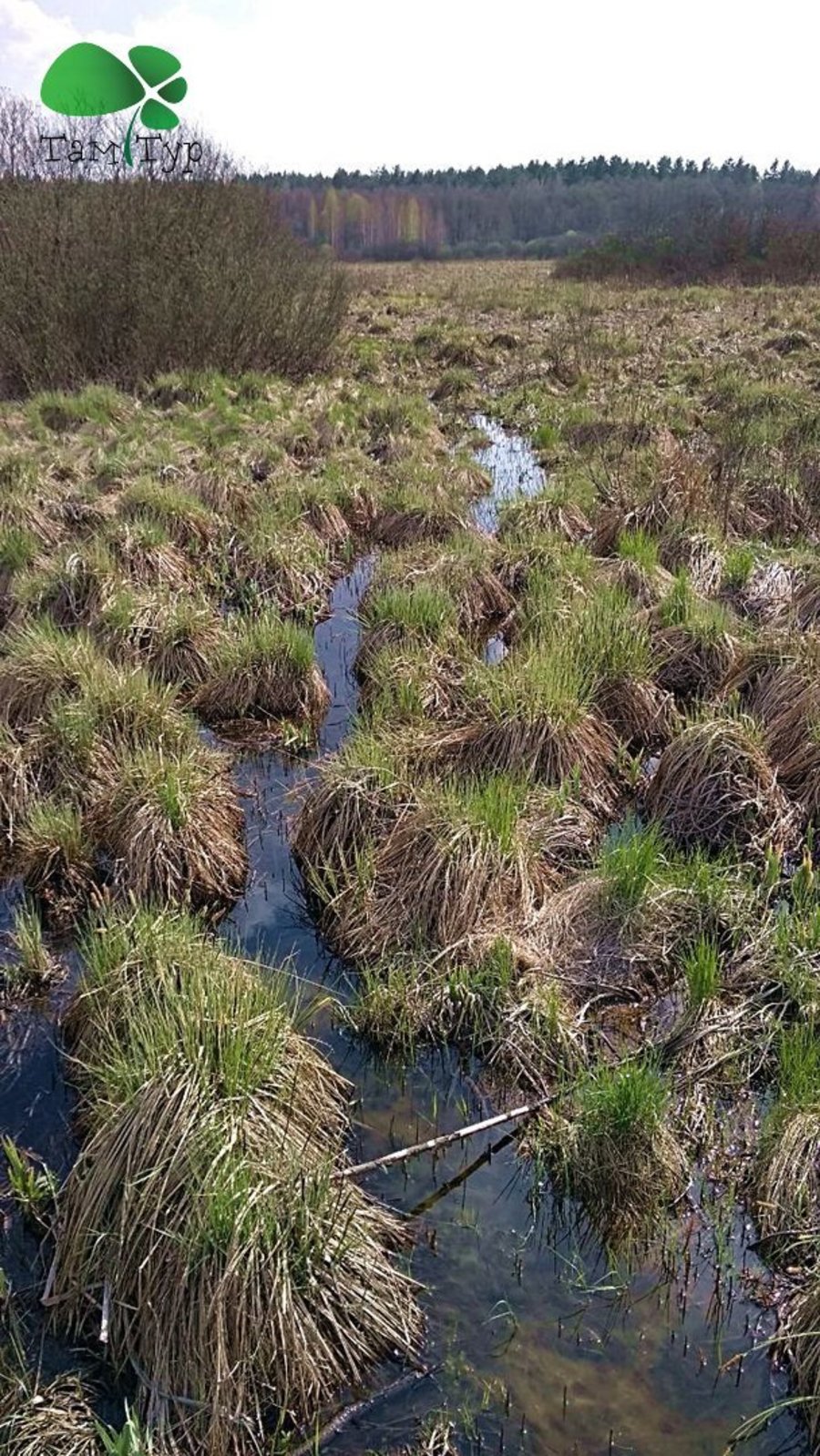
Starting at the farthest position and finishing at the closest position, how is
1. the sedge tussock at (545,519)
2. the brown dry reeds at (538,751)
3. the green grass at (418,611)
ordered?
Answer: the sedge tussock at (545,519), the green grass at (418,611), the brown dry reeds at (538,751)

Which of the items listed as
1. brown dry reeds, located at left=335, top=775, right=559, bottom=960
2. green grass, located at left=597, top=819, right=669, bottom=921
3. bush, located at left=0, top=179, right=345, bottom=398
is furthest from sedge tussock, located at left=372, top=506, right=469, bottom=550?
bush, located at left=0, top=179, right=345, bottom=398

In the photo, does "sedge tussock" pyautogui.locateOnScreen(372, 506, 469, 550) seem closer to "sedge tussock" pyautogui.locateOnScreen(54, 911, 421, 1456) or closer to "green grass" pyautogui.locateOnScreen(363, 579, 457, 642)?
"green grass" pyautogui.locateOnScreen(363, 579, 457, 642)

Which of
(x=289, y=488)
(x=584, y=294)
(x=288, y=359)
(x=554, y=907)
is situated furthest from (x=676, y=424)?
(x=584, y=294)

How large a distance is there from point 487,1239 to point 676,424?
10.9 metres

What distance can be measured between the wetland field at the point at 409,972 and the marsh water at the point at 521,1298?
0.5 inches

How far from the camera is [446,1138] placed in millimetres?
3609

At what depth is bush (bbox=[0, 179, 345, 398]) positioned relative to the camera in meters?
13.1

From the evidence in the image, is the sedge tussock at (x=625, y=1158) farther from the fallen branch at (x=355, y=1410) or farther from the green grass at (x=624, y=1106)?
the fallen branch at (x=355, y=1410)

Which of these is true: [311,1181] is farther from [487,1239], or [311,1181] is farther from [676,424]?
[676,424]

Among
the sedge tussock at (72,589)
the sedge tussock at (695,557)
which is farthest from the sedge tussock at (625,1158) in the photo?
the sedge tussock at (72,589)

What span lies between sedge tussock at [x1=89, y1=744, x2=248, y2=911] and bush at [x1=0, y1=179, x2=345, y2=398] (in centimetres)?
1002

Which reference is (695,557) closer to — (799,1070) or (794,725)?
(794,725)

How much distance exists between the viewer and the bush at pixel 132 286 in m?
13.1

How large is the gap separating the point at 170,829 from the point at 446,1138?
213cm
